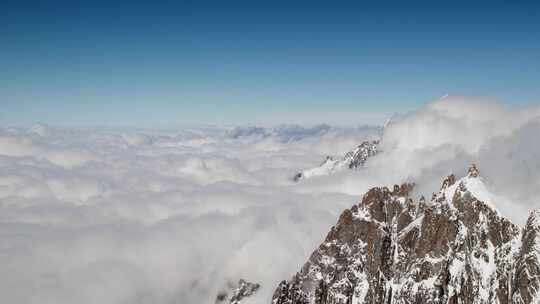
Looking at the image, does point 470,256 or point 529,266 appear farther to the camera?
point 470,256

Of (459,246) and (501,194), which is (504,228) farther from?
(501,194)

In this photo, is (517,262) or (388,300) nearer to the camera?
(517,262)

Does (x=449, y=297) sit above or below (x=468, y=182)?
below

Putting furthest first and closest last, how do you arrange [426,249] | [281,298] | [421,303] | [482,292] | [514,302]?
[426,249] < [421,303] < [482,292] < [514,302] < [281,298]

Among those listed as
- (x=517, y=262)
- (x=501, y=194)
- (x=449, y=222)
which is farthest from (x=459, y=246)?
(x=501, y=194)

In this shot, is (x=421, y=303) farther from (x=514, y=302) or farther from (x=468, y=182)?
(x=468, y=182)

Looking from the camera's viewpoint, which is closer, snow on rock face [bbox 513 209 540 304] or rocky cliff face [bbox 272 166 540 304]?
snow on rock face [bbox 513 209 540 304]

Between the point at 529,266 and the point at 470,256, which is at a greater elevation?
the point at 529,266

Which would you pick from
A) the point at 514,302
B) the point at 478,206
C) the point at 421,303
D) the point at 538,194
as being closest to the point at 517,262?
the point at 514,302

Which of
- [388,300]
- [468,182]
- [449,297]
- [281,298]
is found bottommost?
[388,300]

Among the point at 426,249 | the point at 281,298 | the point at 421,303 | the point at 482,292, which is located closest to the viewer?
the point at 281,298

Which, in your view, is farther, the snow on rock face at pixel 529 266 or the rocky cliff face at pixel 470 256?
the rocky cliff face at pixel 470 256
